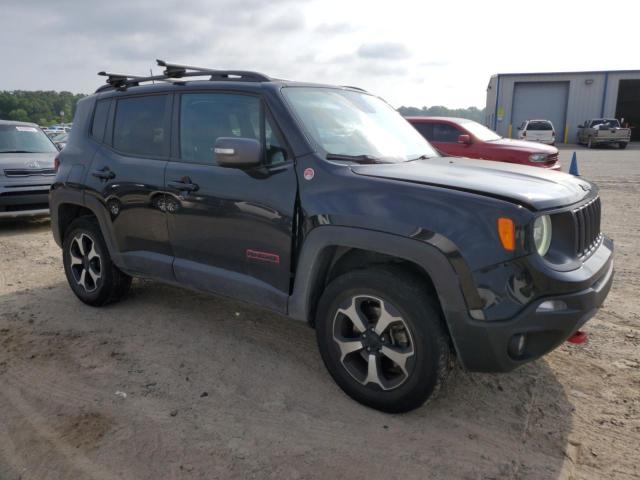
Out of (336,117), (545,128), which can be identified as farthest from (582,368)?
(545,128)

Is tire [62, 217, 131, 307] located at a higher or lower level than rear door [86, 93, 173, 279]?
lower

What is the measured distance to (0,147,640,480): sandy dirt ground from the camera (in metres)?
2.52

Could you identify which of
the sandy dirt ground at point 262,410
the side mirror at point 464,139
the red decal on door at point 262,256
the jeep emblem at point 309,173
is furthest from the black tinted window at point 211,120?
the side mirror at point 464,139

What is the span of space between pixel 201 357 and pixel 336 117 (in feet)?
6.42

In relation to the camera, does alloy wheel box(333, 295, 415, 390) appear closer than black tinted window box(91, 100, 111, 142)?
Yes

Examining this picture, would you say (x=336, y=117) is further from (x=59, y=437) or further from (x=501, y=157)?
(x=501, y=157)

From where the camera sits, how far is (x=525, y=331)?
2.44m

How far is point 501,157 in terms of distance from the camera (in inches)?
377

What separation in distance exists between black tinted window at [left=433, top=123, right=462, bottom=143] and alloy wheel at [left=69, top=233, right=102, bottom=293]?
7.64 meters

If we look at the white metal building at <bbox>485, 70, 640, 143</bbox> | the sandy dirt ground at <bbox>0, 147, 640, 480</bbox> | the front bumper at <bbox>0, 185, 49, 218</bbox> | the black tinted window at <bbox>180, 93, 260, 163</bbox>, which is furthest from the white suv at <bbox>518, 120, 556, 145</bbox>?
the black tinted window at <bbox>180, 93, 260, 163</bbox>

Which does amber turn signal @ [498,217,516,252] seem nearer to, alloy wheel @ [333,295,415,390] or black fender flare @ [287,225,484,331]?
black fender flare @ [287,225,484,331]

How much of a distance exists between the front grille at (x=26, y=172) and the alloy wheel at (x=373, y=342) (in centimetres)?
706

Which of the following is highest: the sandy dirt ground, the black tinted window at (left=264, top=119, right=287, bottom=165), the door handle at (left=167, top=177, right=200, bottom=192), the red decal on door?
the black tinted window at (left=264, top=119, right=287, bottom=165)

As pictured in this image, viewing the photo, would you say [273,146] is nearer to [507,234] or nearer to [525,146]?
[507,234]
